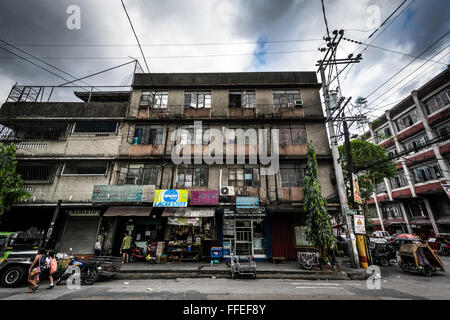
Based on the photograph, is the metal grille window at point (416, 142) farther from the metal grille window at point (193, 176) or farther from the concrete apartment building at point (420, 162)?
the metal grille window at point (193, 176)

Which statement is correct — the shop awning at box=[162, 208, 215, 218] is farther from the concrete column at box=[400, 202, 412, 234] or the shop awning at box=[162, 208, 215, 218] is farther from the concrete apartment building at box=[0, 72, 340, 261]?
the concrete column at box=[400, 202, 412, 234]

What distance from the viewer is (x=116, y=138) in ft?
52.2

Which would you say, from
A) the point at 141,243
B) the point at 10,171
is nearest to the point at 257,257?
the point at 141,243

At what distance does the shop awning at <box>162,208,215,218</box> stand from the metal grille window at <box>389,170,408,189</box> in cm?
2570

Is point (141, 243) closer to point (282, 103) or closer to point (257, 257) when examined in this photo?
point (257, 257)

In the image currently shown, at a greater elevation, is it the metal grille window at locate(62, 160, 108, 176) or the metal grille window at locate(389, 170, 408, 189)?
the metal grille window at locate(389, 170, 408, 189)

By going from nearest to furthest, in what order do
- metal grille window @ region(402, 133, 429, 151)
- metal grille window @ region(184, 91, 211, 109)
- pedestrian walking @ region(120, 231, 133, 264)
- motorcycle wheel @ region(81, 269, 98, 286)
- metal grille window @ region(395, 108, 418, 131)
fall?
motorcycle wheel @ region(81, 269, 98, 286) → pedestrian walking @ region(120, 231, 133, 264) → metal grille window @ region(184, 91, 211, 109) → metal grille window @ region(402, 133, 429, 151) → metal grille window @ region(395, 108, 418, 131)

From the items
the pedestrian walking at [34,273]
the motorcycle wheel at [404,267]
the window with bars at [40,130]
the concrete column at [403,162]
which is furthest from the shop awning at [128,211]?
the concrete column at [403,162]

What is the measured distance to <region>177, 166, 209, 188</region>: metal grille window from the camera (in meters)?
14.9

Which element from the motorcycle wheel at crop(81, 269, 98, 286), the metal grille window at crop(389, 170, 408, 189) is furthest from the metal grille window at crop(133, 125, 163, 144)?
the metal grille window at crop(389, 170, 408, 189)

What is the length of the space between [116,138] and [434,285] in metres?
21.5

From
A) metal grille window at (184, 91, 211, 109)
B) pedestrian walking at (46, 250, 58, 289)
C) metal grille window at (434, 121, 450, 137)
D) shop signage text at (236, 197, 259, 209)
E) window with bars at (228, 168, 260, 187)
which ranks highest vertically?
metal grille window at (184, 91, 211, 109)

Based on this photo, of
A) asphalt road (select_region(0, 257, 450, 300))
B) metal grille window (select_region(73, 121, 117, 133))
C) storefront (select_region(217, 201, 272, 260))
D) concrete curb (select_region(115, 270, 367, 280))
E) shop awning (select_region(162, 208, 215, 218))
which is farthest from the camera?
metal grille window (select_region(73, 121, 117, 133))
